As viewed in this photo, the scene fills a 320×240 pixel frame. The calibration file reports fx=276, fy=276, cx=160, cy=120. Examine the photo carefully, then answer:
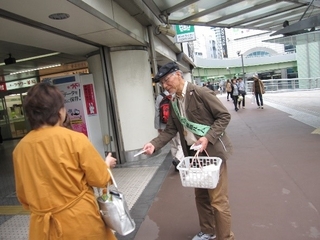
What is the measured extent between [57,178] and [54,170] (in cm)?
5

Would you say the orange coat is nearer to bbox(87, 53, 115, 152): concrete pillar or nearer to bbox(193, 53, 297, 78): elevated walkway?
bbox(87, 53, 115, 152): concrete pillar

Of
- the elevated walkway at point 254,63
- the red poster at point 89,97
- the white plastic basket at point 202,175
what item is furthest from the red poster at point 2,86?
the elevated walkway at point 254,63

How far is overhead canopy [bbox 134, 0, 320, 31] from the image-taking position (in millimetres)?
6429

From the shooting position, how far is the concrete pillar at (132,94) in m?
6.44

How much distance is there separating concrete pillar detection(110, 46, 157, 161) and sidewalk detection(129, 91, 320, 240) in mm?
1572

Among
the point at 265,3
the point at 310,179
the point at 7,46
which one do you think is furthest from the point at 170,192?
the point at 265,3

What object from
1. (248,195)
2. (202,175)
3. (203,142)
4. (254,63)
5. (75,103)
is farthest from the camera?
(254,63)

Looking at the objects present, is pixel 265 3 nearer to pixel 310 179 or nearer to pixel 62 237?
pixel 310 179

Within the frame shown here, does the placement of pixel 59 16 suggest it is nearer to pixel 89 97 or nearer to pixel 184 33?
pixel 89 97

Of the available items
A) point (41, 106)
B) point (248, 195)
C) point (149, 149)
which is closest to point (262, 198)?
point (248, 195)

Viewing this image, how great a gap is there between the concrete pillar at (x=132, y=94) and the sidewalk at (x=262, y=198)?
1.57 meters

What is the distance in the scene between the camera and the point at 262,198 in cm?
376

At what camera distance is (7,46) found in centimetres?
617

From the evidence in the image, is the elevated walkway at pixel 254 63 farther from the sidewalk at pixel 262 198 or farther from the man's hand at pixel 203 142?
the man's hand at pixel 203 142
